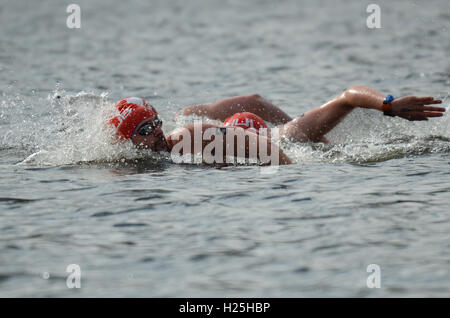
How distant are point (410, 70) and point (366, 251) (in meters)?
10.8

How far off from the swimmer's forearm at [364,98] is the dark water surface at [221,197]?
21.3 inches

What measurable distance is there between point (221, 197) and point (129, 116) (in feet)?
6.39

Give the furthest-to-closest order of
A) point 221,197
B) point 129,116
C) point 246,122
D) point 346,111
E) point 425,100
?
point 346,111, point 246,122, point 129,116, point 425,100, point 221,197

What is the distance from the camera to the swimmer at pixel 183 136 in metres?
8.00

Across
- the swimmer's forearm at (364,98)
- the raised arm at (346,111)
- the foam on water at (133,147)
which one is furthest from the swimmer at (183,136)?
the swimmer's forearm at (364,98)

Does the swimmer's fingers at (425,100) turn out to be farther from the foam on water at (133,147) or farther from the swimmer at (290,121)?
the foam on water at (133,147)

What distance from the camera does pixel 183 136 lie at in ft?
27.5

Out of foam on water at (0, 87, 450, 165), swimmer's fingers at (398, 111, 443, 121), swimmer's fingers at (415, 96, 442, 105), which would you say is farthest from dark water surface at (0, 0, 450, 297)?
swimmer's fingers at (415, 96, 442, 105)

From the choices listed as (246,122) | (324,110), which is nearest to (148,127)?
(246,122)

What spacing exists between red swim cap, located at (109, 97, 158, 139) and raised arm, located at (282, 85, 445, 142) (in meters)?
2.01

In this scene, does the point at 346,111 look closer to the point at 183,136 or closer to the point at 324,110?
the point at 324,110
